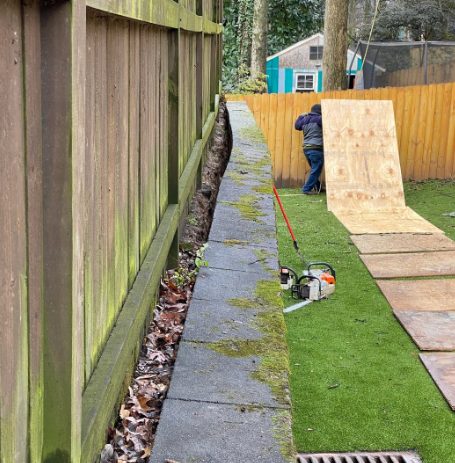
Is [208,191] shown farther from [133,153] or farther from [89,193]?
[89,193]


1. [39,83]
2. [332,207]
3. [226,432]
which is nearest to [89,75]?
[39,83]

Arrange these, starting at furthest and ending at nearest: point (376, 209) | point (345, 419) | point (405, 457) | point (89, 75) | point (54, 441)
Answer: point (376, 209) → point (345, 419) → point (405, 457) → point (89, 75) → point (54, 441)

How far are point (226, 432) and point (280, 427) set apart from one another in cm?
18

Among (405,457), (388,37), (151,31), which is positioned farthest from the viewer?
(388,37)

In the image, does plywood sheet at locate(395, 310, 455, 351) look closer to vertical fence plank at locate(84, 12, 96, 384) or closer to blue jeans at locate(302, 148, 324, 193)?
vertical fence plank at locate(84, 12, 96, 384)

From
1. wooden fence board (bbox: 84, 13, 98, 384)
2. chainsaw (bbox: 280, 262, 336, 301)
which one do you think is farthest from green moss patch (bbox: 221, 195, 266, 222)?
wooden fence board (bbox: 84, 13, 98, 384)

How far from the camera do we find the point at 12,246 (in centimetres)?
126

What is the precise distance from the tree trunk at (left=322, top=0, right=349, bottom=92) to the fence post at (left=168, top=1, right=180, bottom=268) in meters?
11.6

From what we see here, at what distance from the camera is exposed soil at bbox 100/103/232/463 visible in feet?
7.50

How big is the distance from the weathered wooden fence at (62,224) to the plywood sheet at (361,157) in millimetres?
9106

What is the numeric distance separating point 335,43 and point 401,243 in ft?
24.3

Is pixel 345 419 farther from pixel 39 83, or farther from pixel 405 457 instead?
pixel 39 83

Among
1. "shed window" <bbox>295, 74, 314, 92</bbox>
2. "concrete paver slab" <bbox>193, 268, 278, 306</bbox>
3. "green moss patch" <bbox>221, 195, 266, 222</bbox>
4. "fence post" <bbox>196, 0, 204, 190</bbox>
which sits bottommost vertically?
"concrete paver slab" <bbox>193, 268, 278, 306</bbox>

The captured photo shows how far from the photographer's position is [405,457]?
12.6 feet
